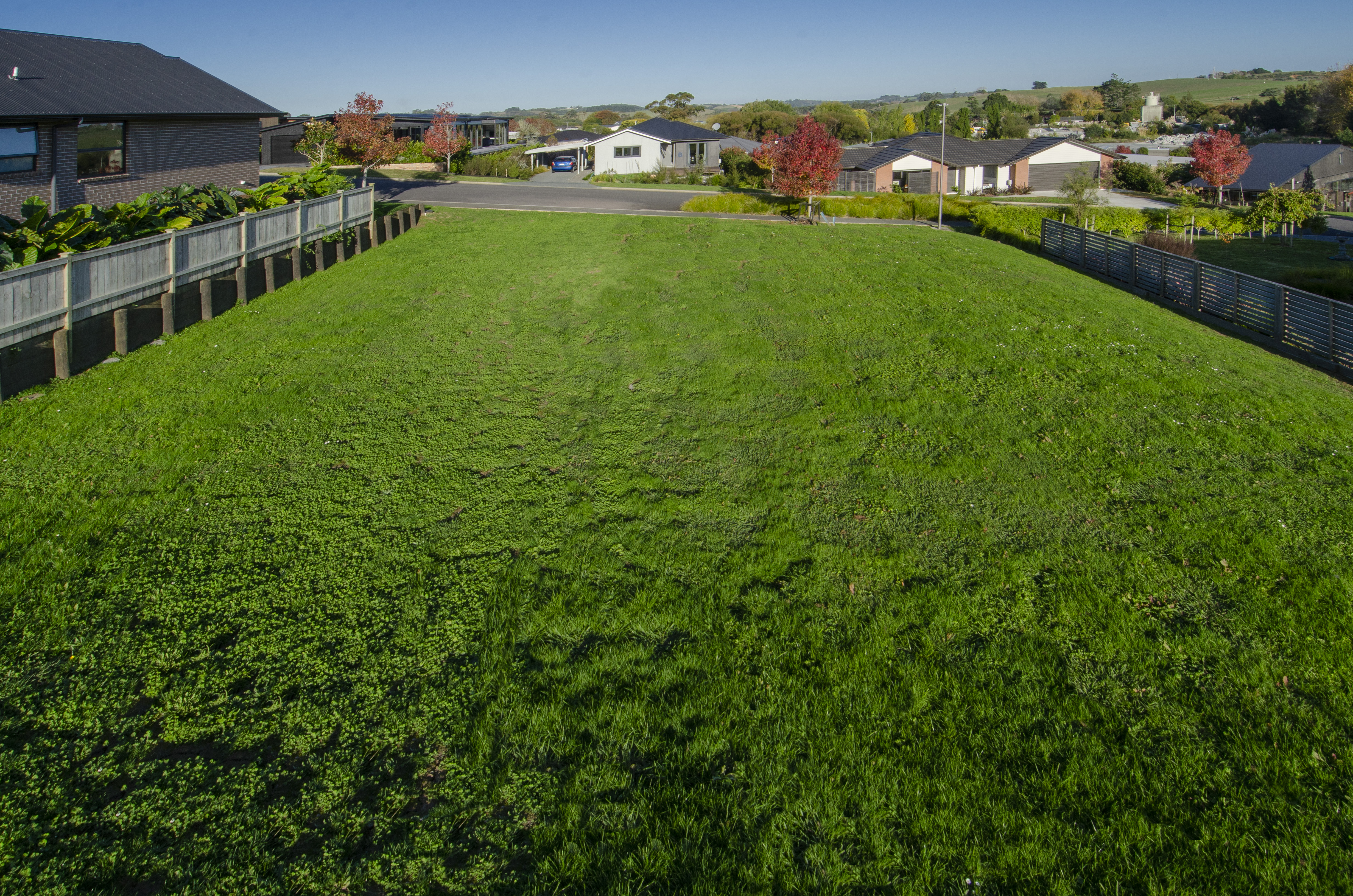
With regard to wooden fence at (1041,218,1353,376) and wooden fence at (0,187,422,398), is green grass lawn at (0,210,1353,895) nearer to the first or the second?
wooden fence at (0,187,422,398)

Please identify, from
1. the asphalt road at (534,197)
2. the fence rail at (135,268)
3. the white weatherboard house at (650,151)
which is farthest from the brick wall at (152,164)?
the white weatherboard house at (650,151)

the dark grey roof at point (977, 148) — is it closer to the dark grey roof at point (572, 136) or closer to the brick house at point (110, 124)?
the dark grey roof at point (572, 136)

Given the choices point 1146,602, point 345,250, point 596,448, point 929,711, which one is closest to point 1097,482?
point 1146,602

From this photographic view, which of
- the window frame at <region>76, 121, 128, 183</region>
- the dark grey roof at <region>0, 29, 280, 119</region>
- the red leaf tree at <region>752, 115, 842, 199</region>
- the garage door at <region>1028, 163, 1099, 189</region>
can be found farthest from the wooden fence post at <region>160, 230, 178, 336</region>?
the garage door at <region>1028, 163, 1099, 189</region>

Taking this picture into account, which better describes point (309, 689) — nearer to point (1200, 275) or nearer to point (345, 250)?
point (345, 250)

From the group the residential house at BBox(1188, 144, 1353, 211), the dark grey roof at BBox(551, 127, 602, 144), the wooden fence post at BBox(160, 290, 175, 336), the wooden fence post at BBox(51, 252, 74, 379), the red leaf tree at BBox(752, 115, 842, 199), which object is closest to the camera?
the wooden fence post at BBox(51, 252, 74, 379)

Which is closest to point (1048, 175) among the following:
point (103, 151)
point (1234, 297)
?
point (1234, 297)
